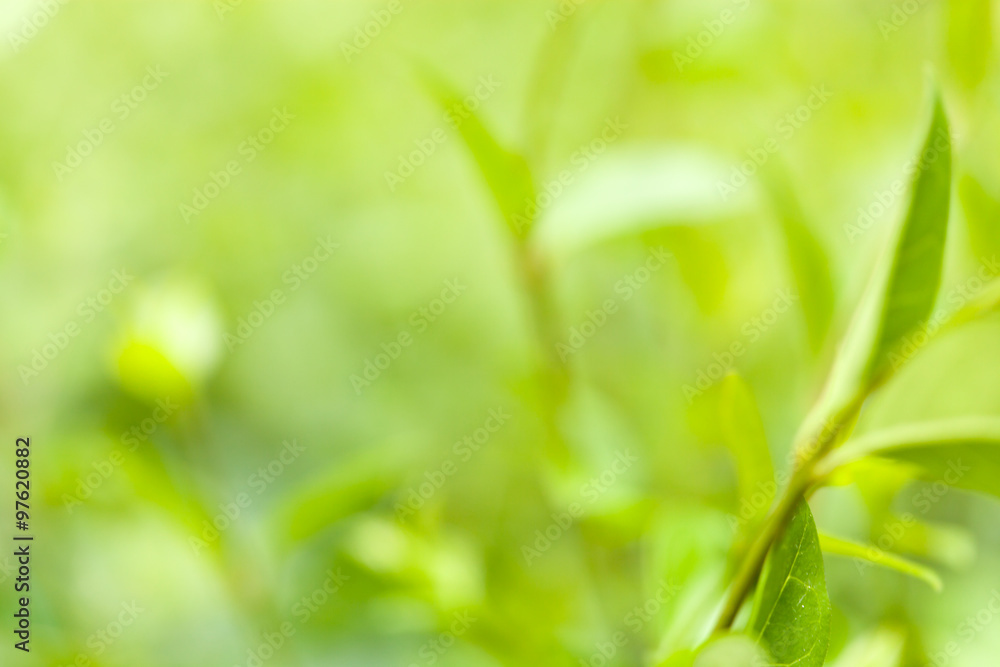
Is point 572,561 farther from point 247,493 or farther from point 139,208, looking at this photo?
point 139,208

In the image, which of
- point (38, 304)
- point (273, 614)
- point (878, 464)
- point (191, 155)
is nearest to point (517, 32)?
point (191, 155)

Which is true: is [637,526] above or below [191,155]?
below

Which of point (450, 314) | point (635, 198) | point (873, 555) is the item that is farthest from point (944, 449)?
point (450, 314)

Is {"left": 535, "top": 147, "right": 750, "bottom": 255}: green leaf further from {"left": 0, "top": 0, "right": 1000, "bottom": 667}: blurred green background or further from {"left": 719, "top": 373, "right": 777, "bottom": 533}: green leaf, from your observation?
{"left": 719, "top": 373, "right": 777, "bottom": 533}: green leaf

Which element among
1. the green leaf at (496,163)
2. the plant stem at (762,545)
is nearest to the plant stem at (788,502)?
the plant stem at (762,545)

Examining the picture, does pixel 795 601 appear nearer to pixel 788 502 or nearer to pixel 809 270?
pixel 788 502
